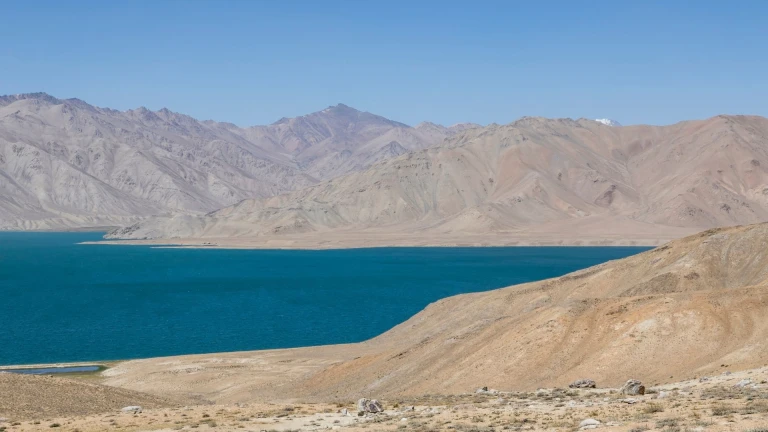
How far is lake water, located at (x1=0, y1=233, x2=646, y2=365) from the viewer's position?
9738cm

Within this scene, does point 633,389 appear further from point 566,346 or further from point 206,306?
point 206,306

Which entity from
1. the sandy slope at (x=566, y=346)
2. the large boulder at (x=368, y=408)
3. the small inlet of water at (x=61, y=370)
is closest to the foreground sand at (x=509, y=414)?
the large boulder at (x=368, y=408)

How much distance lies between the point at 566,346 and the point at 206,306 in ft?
283

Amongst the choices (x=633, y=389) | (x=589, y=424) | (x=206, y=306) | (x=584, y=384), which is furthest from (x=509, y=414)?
(x=206, y=306)

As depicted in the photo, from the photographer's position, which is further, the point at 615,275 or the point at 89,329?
the point at 89,329

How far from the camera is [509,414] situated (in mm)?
32719

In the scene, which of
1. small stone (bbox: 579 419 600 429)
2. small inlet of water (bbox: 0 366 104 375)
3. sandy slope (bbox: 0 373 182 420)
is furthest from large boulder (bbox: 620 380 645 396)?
small inlet of water (bbox: 0 366 104 375)

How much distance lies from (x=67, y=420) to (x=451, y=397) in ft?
58.6

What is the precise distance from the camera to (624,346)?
53875 mm

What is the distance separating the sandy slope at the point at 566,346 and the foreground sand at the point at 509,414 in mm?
10356

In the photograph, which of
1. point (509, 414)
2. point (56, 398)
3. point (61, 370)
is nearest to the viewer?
point (509, 414)

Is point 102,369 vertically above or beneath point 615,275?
beneath

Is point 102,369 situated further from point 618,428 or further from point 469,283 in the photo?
point 469,283

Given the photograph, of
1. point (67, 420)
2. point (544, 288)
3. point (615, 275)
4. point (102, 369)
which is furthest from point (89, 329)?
point (67, 420)
